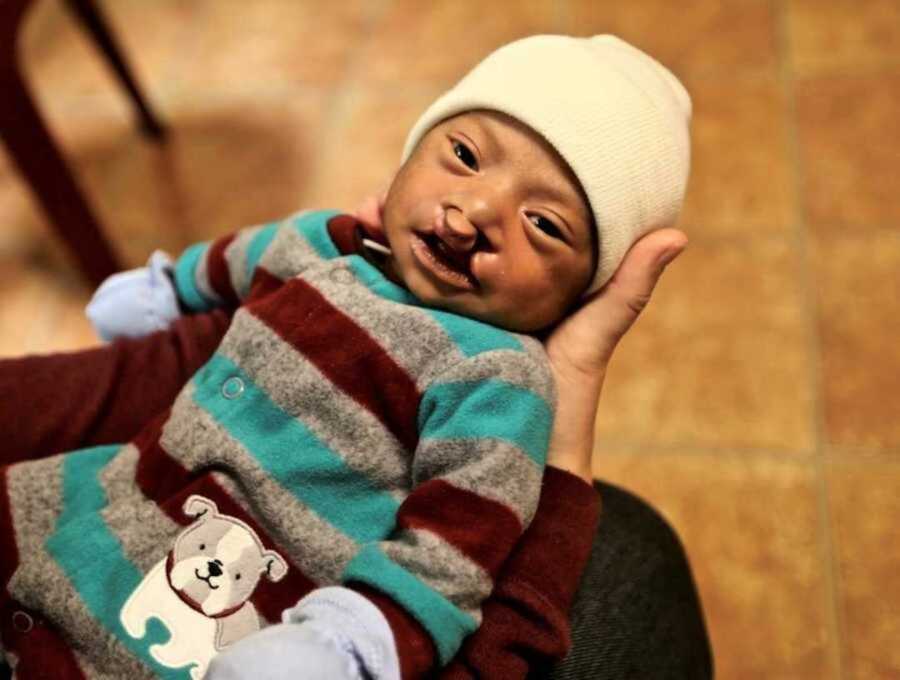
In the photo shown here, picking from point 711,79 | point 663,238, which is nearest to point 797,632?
point 663,238

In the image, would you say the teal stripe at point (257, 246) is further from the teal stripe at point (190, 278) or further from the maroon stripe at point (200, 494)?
the maroon stripe at point (200, 494)

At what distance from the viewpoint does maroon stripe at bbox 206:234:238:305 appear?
89cm

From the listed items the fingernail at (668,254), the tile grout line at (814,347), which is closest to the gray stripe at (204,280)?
the fingernail at (668,254)

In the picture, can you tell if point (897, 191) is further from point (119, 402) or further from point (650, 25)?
point (119, 402)

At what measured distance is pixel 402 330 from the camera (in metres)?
0.75

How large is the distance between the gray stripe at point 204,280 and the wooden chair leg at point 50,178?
0.52 metres

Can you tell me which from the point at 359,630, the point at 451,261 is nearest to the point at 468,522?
the point at 359,630

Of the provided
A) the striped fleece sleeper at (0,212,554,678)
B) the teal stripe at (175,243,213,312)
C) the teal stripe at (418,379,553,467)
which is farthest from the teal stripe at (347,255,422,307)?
the teal stripe at (175,243,213,312)

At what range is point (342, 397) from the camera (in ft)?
2.41

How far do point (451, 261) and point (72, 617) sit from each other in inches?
16.9

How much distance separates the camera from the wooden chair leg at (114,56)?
1.60 meters

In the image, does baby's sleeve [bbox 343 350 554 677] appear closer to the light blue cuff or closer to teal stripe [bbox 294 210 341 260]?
the light blue cuff

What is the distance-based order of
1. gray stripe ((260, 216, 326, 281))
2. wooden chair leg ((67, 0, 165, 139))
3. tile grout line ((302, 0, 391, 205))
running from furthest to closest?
tile grout line ((302, 0, 391, 205)), wooden chair leg ((67, 0, 165, 139)), gray stripe ((260, 216, 326, 281))

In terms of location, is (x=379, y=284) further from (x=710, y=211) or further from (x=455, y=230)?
(x=710, y=211)
